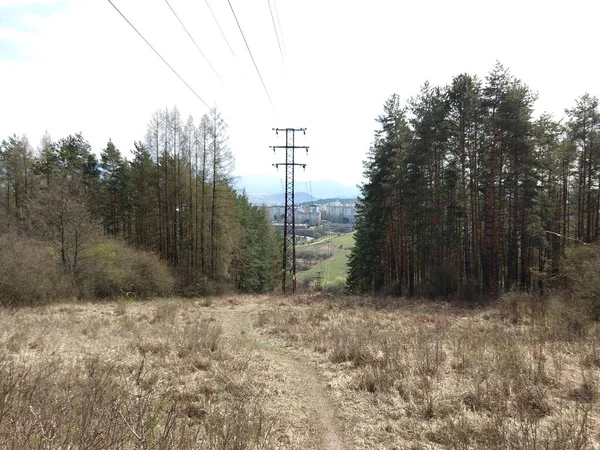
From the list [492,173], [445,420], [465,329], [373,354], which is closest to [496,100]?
[492,173]

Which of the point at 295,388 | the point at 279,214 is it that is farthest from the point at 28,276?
the point at 279,214

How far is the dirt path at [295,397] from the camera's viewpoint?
448 cm

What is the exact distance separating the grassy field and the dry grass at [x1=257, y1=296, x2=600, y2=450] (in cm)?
3

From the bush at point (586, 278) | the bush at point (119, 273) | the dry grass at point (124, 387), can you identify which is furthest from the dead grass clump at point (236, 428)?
the bush at point (119, 273)

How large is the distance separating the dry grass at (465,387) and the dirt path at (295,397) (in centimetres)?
28

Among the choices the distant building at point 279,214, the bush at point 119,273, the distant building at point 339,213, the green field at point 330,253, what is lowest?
the green field at point 330,253

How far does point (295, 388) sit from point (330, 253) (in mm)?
105738

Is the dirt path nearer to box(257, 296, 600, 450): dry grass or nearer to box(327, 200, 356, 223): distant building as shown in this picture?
box(257, 296, 600, 450): dry grass

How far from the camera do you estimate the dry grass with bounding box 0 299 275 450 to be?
2.79m

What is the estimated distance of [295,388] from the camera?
6230mm

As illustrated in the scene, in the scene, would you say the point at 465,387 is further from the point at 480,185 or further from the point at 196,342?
the point at 480,185

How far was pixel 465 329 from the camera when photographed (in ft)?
34.3

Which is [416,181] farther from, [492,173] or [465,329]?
[465,329]

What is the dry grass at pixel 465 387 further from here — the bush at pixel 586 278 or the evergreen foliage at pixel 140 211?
the evergreen foliage at pixel 140 211
